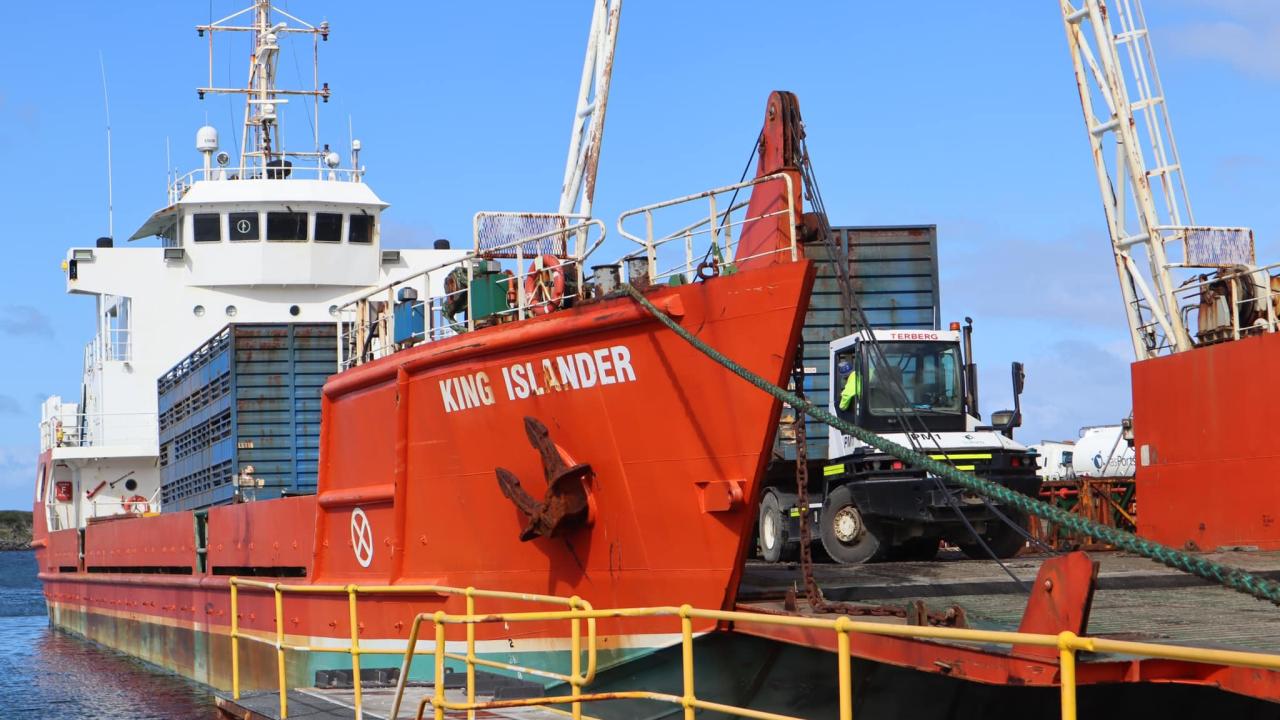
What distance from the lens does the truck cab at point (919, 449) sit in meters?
12.1

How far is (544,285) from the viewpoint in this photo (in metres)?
10.6

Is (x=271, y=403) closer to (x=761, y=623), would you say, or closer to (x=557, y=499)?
(x=557, y=499)

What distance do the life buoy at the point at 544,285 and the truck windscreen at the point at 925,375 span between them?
3894 millimetres

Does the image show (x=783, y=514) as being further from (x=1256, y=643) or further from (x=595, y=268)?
(x=1256, y=643)

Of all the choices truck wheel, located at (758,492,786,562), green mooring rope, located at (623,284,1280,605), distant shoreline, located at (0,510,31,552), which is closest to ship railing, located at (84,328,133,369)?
truck wheel, located at (758,492,786,562)

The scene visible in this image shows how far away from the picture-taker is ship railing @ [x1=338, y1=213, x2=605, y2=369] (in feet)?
34.2

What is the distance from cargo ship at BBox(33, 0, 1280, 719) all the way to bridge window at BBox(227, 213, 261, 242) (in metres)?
2.89

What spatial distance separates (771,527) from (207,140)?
45.1 feet

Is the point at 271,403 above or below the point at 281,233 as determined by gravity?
below

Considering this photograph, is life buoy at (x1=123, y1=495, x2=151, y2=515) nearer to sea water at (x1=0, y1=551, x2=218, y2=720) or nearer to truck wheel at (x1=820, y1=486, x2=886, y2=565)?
sea water at (x1=0, y1=551, x2=218, y2=720)

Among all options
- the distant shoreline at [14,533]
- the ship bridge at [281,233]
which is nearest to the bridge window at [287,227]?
the ship bridge at [281,233]

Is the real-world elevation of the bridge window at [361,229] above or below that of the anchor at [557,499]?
above

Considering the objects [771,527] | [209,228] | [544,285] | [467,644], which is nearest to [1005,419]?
[771,527]

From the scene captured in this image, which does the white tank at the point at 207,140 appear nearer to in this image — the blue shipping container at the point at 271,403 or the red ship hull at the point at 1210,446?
the blue shipping container at the point at 271,403
